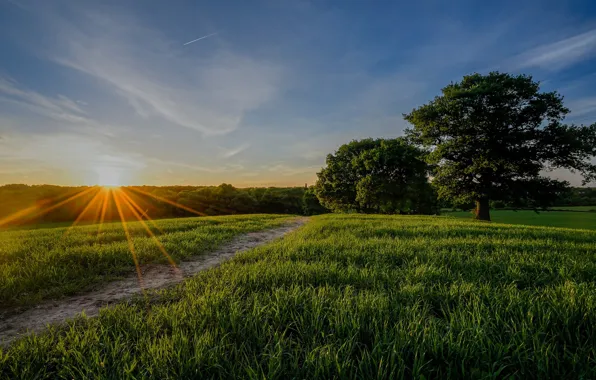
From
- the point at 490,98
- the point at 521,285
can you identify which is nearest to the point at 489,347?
the point at 521,285

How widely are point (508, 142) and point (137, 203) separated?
71574 millimetres

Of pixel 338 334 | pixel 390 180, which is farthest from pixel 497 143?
pixel 338 334

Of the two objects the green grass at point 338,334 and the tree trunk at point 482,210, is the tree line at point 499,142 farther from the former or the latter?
the green grass at point 338,334

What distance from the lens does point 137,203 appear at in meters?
61.9

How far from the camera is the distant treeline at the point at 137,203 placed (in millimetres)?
49188

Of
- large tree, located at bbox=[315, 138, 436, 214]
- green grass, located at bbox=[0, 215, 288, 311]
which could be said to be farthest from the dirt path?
large tree, located at bbox=[315, 138, 436, 214]

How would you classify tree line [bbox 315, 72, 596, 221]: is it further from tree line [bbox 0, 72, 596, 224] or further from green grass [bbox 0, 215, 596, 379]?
green grass [bbox 0, 215, 596, 379]

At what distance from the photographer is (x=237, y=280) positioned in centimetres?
429

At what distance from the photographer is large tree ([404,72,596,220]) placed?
64.8 ft

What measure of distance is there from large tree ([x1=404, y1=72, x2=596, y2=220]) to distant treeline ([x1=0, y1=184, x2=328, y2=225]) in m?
34.0

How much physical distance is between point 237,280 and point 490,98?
2461 cm

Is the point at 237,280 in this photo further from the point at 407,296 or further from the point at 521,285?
the point at 521,285

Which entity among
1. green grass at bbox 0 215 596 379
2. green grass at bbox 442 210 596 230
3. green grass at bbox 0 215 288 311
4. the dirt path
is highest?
green grass at bbox 0 215 596 379

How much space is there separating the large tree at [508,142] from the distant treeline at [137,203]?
34.0 metres
